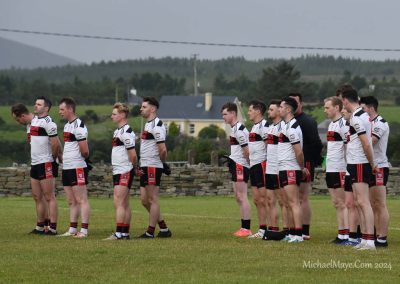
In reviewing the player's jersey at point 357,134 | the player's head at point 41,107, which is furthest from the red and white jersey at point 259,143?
the player's head at point 41,107

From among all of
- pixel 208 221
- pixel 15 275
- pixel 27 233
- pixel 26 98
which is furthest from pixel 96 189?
pixel 26 98

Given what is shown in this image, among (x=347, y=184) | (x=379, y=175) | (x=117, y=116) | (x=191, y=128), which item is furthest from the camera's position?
(x=191, y=128)

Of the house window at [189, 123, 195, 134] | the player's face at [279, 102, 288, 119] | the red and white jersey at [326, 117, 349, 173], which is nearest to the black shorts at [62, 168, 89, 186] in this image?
the player's face at [279, 102, 288, 119]

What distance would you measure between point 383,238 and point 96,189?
24.2 m

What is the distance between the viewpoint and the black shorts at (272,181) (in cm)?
1727

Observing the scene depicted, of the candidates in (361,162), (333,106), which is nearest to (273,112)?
(333,106)

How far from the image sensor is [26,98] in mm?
125562

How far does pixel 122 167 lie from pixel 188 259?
346 cm

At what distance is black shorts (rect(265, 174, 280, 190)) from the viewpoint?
17266 mm

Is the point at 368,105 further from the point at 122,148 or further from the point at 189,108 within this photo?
the point at 189,108

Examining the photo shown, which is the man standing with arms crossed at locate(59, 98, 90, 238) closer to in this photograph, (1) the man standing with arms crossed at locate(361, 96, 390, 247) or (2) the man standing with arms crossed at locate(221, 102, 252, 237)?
(2) the man standing with arms crossed at locate(221, 102, 252, 237)

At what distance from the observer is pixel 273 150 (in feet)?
56.0

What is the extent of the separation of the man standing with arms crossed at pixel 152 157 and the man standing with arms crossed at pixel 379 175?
3249mm

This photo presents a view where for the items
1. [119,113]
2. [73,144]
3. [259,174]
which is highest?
[119,113]
